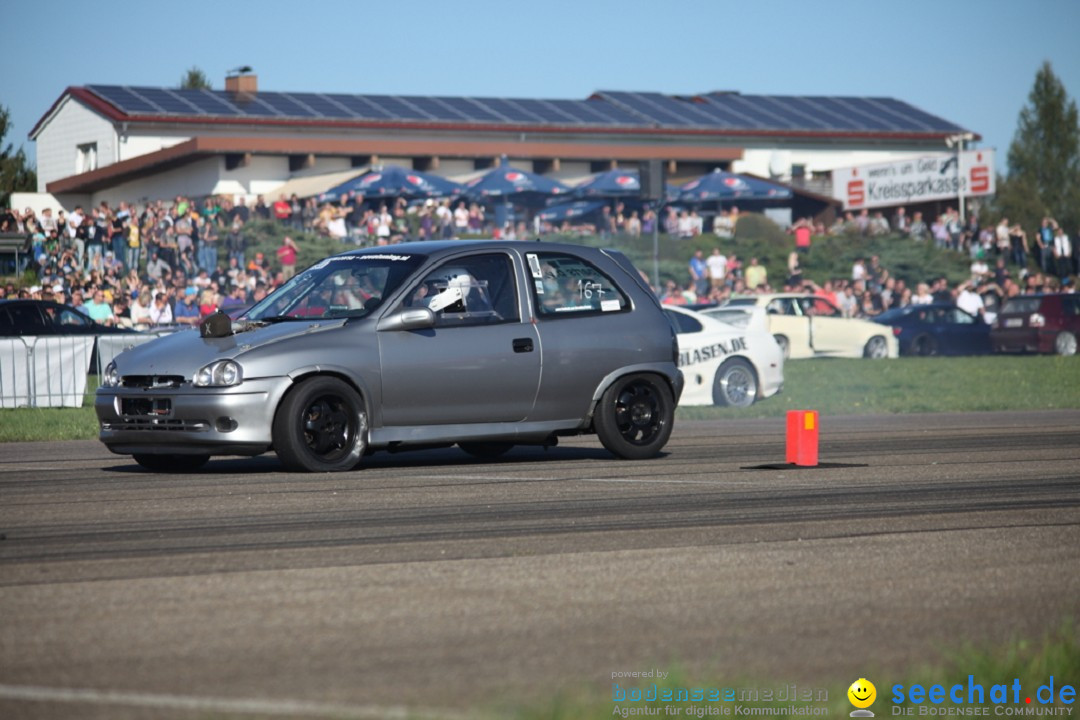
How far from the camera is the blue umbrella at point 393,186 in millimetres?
37906

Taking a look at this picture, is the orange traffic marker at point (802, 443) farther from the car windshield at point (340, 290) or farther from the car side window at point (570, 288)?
the car windshield at point (340, 290)

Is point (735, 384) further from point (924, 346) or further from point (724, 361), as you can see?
point (924, 346)

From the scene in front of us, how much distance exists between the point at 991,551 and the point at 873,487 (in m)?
2.79

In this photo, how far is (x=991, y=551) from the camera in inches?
298

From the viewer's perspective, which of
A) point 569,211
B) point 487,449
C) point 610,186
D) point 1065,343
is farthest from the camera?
point 610,186

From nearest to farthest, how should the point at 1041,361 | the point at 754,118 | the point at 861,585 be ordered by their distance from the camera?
1. the point at 861,585
2. the point at 1041,361
3. the point at 754,118

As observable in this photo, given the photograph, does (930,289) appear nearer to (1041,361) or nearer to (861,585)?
(1041,361)

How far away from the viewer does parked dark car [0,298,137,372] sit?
2455 centimetres

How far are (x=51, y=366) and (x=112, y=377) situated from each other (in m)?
9.22

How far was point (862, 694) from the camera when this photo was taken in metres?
4.71

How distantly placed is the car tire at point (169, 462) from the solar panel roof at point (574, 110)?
39.2 m

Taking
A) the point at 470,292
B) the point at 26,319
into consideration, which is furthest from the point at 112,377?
the point at 26,319

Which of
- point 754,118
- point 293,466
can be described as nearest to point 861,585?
point 293,466

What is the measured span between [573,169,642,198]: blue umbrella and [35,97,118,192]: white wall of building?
16.6m
